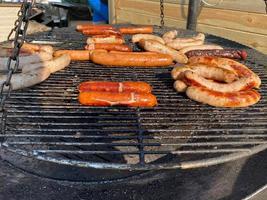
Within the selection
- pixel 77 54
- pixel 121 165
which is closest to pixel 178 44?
pixel 77 54

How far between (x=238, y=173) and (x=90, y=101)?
1099 millimetres

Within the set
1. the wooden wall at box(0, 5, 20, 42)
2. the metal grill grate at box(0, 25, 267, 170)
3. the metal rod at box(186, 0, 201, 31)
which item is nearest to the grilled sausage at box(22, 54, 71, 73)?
the metal grill grate at box(0, 25, 267, 170)

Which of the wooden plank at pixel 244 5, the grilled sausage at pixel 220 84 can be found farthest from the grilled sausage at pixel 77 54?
the wooden plank at pixel 244 5

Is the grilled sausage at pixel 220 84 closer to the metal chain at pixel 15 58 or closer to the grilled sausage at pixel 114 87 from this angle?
the grilled sausage at pixel 114 87

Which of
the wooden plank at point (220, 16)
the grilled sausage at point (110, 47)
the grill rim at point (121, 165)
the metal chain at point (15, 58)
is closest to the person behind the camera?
the grill rim at point (121, 165)

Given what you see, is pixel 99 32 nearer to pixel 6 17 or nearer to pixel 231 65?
pixel 231 65

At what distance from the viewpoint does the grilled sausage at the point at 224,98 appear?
6.32 ft

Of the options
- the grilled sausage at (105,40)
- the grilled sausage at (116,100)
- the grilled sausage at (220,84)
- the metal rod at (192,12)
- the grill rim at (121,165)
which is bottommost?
the grill rim at (121,165)

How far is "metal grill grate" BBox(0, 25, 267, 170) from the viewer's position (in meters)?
1.45

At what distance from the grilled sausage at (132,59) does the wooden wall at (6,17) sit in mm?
4696

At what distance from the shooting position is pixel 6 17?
22.0ft

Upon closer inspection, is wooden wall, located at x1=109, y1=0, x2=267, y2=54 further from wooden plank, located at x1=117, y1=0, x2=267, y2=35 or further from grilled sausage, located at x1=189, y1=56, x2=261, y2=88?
grilled sausage, located at x1=189, y1=56, x2=261, y2=88

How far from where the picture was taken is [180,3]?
18.5 feet

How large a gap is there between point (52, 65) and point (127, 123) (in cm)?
91
